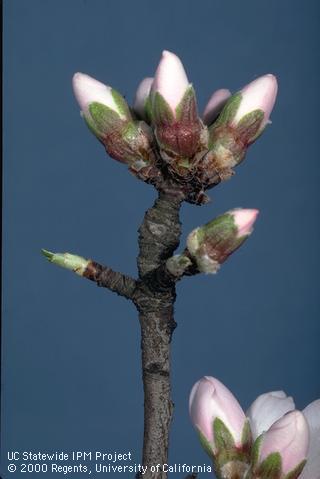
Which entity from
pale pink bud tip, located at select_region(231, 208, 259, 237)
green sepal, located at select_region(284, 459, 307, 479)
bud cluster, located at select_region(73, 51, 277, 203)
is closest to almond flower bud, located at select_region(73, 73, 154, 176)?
bud cluster, located at select_region(73, 51, 277, 203)

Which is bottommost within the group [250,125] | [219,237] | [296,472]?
[296,472]

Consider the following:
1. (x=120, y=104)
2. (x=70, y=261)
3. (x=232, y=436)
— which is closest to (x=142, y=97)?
(x=120, y=104)

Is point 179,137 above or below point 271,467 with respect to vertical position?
above

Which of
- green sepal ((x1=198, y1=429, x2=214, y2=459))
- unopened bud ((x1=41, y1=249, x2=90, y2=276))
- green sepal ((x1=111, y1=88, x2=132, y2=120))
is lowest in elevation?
green sepal ((x1=198, y1=429, x2=214, y2=459))

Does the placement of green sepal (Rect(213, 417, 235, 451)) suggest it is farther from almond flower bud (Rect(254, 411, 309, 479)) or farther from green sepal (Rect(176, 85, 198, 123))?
green sepal (Rect(176, 85, 198, 123))

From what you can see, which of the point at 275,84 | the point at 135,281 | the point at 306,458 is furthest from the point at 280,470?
the point at 275,84

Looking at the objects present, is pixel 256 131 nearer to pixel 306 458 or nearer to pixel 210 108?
pixel 210 108

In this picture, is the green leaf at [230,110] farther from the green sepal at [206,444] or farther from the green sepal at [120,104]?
the green sepal at [206,444]

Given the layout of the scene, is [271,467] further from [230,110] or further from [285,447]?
[230,110]
